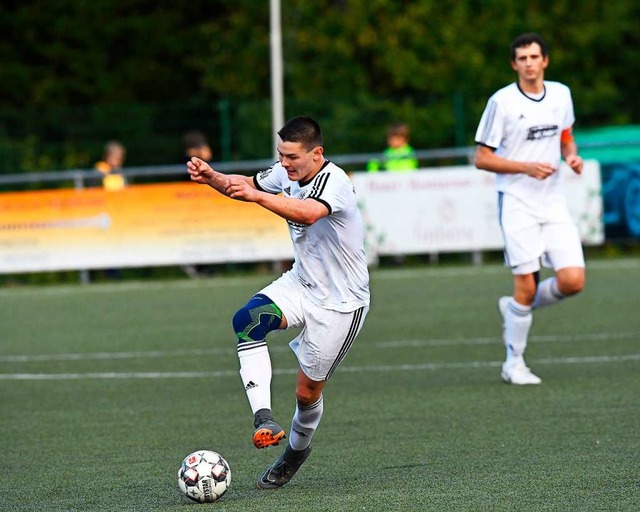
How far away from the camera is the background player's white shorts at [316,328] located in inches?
273

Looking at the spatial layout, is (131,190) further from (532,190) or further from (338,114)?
(532,190)

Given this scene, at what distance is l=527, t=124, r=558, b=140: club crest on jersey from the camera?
10070 mm

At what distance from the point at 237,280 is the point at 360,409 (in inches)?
371

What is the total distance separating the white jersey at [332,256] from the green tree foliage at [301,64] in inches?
743

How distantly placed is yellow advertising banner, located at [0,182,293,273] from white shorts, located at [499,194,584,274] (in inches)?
344

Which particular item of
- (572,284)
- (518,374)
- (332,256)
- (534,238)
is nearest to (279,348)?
(518,374)

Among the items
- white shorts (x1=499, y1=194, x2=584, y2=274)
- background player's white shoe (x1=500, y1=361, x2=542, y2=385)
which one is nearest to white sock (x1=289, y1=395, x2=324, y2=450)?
background player's white shoe (x1=500, y1=361, x2=542, y2=385)

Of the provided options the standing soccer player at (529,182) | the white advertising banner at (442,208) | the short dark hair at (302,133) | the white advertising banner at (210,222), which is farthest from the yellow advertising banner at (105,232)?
the short dark hair at (302,133)

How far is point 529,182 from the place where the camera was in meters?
10.1

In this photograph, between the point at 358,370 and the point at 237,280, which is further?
the point at 237,280

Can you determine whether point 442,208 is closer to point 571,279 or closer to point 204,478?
point 571,279

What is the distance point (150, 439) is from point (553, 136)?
355cm

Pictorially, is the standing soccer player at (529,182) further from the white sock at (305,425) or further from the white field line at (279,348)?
the white sock at (305,425)

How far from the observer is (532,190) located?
33.2 ft
